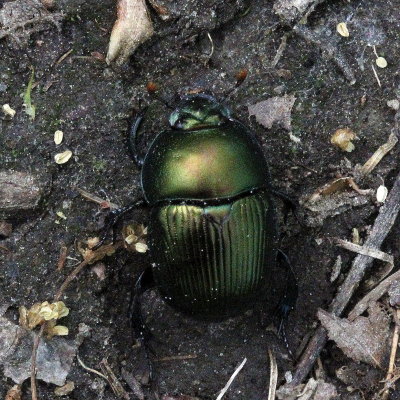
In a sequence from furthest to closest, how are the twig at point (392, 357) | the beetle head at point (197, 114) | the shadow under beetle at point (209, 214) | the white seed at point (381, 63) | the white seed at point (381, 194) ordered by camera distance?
the white seed at point (381, 63)
the white seed at point (381, 194)
the twig at point (392, 357)
the beetle head at point (197, 114)
the shadow under beetle at point (209, 214)

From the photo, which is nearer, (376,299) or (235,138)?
(235,138)

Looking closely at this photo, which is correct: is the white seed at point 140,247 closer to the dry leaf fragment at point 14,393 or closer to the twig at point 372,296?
the dry leaf fragment at point 14,393

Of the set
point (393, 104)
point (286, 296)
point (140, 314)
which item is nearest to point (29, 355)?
point (140, 314)

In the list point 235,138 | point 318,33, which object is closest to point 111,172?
point 235,138

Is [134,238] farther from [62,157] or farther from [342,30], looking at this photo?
[342,30]

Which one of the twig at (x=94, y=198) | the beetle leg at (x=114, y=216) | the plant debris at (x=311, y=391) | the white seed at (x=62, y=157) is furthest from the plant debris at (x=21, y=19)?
the plant debris at (x=311, y=391)

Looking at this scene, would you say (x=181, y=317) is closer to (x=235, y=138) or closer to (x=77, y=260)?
(x=77, y=260)
